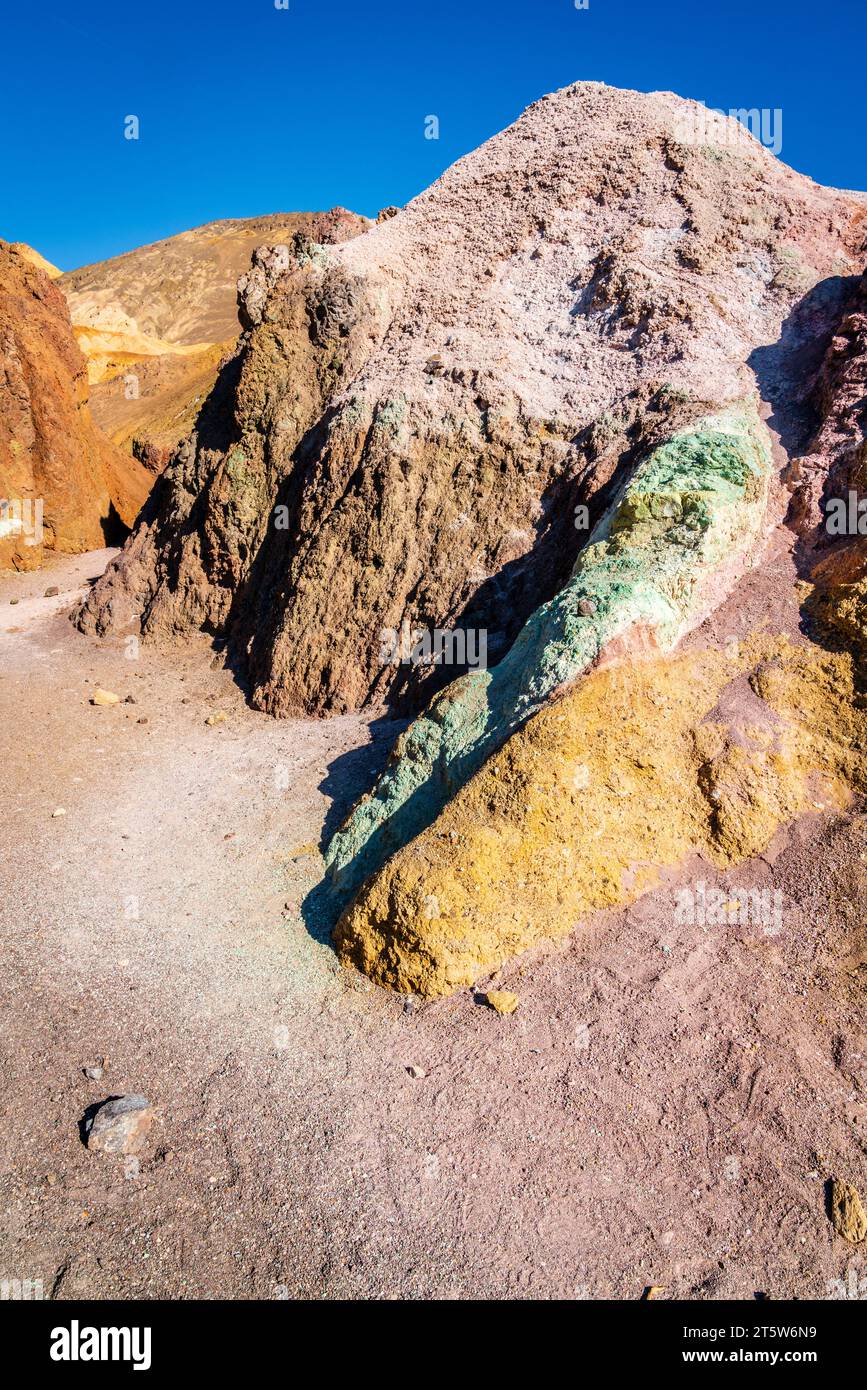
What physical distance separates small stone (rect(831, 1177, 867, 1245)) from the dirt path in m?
0.06

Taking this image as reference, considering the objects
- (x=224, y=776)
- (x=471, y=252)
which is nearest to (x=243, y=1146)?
(x=224, y=776)

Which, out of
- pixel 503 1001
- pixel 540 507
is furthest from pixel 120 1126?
pixel 540 507

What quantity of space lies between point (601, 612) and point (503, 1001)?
244 cm

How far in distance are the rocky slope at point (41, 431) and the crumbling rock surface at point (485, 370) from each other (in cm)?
721

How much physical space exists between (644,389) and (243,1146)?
696 centimetres

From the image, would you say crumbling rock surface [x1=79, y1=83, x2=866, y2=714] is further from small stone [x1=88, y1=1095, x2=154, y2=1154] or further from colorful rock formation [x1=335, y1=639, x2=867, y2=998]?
small stone [x1=88, y1=1095, x2=154, y2=1154]

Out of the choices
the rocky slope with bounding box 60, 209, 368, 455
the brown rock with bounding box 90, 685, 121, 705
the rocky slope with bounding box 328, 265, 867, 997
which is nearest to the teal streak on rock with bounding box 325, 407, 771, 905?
the rocky slope with bounding box 328, 265, 867, 997

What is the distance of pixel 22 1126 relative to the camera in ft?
13.4

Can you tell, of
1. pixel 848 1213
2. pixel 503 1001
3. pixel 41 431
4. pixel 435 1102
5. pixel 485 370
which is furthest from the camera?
pixel 41 431

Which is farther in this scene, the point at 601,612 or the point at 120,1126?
the point at 601,612

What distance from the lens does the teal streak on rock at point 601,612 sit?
5125 millimetres

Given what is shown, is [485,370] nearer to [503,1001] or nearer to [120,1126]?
[503,1001]

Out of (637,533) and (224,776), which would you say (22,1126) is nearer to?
(224,776)

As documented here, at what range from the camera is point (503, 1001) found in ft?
14.5
